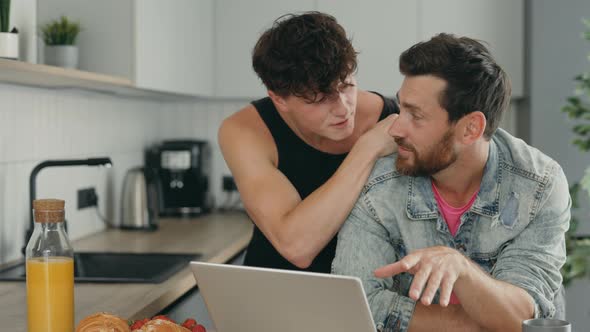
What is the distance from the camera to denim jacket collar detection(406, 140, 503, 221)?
182 centimetres

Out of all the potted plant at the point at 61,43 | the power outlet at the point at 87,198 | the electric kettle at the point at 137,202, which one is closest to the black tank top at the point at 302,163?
the potted plant at the point at 61,43

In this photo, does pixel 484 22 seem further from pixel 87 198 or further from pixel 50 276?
pixel 50 276

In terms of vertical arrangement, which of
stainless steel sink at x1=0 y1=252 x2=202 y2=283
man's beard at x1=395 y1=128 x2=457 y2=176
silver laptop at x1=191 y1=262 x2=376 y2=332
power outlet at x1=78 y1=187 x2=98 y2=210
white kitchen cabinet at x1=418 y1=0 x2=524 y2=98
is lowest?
stainless steel sink at x1=0 y1=252 x2=202 y2=283

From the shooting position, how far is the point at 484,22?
147 inches

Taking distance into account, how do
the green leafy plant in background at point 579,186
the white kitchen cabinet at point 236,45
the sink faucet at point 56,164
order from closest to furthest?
the sink faucet at point 56,164 → the green leafy plant in background at point 579,186 → the white kitchen cabinet at point 236,45

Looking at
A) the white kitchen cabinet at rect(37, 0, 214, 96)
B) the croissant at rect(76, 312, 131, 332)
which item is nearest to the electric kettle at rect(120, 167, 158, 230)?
the white kitchen cabinet at rect(37, 0, 214, 96)

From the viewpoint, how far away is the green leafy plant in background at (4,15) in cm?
200

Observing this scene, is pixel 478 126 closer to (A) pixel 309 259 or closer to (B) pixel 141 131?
(A) pixel 309 259

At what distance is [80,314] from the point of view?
185 centimetres

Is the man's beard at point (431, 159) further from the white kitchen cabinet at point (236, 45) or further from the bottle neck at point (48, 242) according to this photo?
the white kitchen cabinet at point (236, 45)

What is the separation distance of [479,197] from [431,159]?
14 cm

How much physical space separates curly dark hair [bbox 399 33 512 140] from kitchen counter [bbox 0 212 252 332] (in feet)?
2.72

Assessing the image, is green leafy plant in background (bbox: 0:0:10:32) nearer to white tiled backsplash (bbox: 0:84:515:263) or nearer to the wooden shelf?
the wooden shelf

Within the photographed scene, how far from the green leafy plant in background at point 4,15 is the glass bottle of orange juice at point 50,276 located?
651mm
